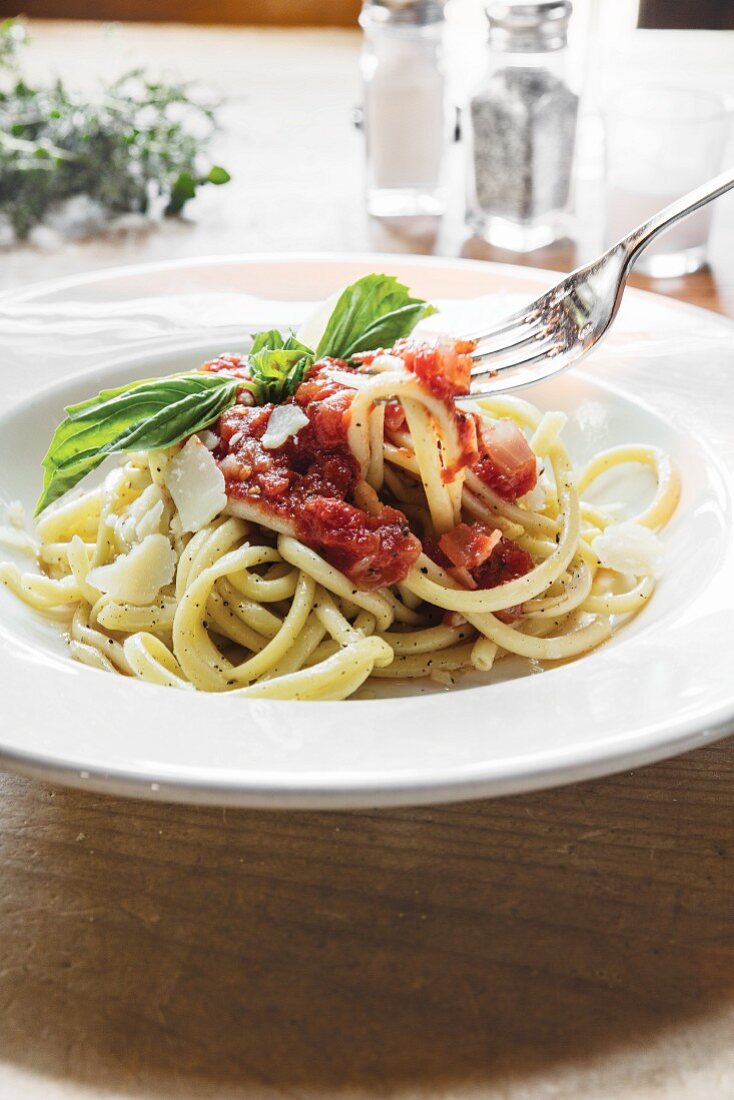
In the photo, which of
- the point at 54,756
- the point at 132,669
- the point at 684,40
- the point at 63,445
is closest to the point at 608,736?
the point at 54,756

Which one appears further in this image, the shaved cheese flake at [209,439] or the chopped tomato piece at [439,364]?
the shaved cheese flake at [209,439]

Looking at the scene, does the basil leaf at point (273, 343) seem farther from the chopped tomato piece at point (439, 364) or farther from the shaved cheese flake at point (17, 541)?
the shaved cheese flake at point (17, 541)

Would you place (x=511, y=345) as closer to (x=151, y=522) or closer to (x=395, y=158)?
(x=151, y=522)

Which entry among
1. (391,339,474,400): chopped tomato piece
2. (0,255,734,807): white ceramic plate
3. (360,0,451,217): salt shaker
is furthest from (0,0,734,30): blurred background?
(391,339,474,400): chopped tomato piece

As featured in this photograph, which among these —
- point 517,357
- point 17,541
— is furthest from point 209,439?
point 517,357

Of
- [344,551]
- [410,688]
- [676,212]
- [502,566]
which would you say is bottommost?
[410,688]

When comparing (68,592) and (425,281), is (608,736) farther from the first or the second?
(425,281)

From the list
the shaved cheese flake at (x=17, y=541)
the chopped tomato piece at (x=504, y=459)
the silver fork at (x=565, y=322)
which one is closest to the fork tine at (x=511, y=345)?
the silver fork at (x=565, y=322)
